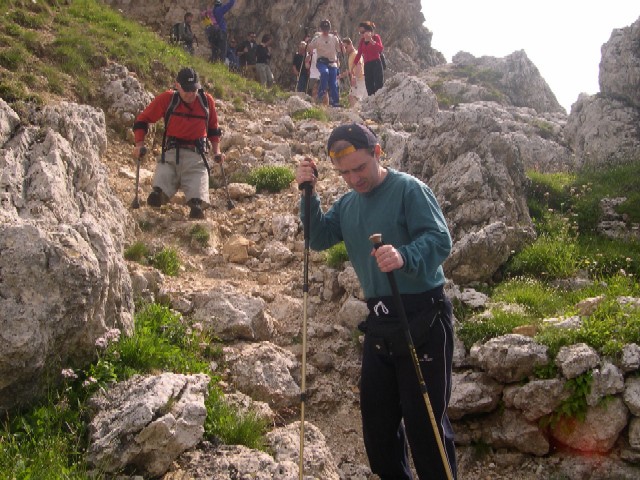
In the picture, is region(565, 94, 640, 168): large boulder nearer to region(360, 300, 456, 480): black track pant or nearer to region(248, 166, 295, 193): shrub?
region(248, 166, 295, 193): shrub

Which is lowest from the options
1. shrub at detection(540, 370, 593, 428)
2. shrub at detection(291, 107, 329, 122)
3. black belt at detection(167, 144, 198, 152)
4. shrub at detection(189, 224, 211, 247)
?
shrub at detection(540, 370, 593, 428)

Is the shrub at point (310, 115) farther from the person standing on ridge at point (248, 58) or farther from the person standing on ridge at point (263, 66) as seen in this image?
the person standing on ridge at point (248, 58)

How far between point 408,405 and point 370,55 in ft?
60.4

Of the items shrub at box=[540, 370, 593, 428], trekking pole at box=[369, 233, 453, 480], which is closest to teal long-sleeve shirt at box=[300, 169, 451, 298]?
trekking pole at box=[369, 233, 453, 480]

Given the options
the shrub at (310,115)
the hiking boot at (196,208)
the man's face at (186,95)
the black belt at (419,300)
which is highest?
the shrub at (310,115)

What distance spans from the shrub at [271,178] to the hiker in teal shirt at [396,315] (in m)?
7.27

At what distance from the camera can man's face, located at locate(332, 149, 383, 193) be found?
15.5ft

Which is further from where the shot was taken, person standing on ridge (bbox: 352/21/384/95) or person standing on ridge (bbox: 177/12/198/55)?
person standing on ridge (bbox: 177/12/198/55)

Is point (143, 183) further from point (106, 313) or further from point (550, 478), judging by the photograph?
point (550, 478)

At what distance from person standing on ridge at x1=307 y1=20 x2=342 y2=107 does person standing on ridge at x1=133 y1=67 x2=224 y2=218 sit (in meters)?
10.7

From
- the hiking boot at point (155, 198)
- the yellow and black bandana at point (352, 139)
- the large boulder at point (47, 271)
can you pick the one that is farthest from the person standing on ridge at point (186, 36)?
the yellow and black bandana at point (352, 139)

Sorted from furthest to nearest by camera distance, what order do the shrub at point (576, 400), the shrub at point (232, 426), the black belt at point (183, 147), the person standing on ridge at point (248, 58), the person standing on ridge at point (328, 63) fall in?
the person standing on ridge at point (248, 58) < the person standing on ridge at point (328, 63) < the black belt at point (183, 147) < the shrub at point (576, 400) < the shrub at point (232, 426)

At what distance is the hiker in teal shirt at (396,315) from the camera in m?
4.51

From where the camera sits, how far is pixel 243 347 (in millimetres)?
7223
